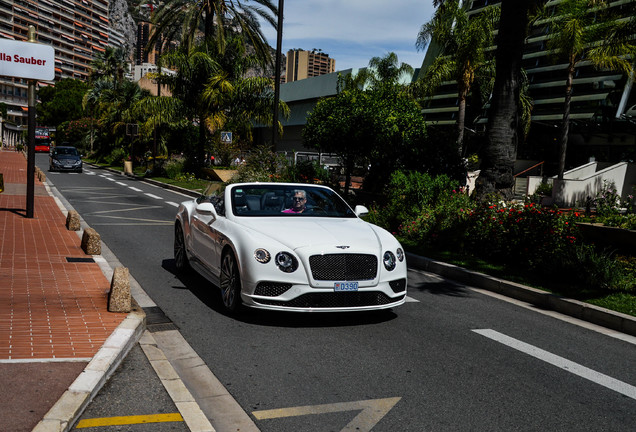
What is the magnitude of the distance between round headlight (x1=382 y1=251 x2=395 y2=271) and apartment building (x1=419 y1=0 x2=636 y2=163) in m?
27.2

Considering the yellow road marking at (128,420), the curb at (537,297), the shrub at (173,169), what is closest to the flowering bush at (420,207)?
the curb at (537,297)

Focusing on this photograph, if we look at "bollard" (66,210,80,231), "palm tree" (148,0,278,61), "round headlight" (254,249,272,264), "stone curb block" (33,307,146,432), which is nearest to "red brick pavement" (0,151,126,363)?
"stone curb block" (33,307,146,432)

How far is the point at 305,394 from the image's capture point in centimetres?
436

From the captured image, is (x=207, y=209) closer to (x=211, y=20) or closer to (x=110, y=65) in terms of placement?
(x=211, y=20)

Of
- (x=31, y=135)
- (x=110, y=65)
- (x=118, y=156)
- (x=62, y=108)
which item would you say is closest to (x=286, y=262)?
(x=31, y=135)

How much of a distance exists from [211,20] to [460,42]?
13.7 m

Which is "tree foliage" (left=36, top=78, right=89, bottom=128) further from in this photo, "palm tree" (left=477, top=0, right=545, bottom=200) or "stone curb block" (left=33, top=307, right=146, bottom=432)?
"stone curb block" (left=33, top=307, right=146, bottom=432)

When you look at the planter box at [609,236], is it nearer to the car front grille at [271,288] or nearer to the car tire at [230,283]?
the car front grille at [271,288]

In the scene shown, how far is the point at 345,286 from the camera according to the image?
232 inches

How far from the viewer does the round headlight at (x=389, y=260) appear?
20.4 ft

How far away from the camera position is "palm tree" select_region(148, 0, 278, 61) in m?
30.5

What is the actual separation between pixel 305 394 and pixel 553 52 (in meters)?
29.5

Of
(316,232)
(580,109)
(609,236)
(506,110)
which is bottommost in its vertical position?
(609,236)

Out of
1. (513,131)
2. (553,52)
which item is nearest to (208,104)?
(553,52)
